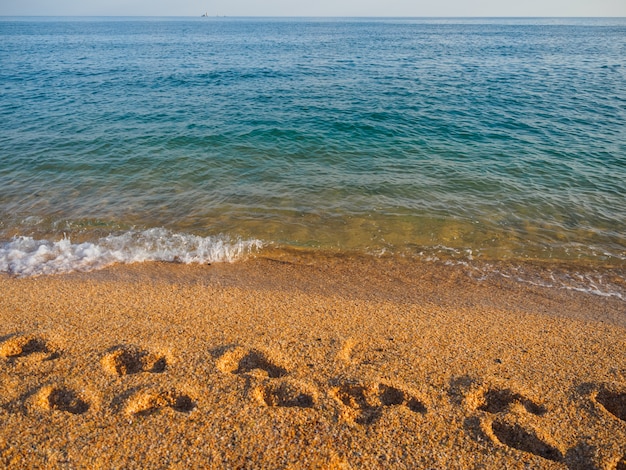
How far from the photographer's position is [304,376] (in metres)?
4.05

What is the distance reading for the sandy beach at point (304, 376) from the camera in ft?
10.6

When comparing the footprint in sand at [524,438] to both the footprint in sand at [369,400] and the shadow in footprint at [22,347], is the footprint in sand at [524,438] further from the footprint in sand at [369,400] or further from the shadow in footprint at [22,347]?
the shadow in footprint at [22,347]

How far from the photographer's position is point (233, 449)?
3.18 metres

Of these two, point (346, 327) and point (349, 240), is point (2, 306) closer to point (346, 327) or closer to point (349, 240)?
point (346, 327)

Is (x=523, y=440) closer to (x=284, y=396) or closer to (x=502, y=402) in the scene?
(x=502, y=402)

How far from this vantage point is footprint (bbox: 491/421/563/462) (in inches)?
130

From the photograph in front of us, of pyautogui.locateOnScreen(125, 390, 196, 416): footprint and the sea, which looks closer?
pyautogui.locateOnScreen(125, 390, 196, 416): footprint

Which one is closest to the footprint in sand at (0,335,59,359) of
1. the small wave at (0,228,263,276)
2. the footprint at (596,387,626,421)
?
the small wave at (0,228,263,276)

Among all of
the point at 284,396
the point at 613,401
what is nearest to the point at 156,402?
the point at 284,396

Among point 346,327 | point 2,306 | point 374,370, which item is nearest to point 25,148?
point 2,306

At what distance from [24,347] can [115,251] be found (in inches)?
122

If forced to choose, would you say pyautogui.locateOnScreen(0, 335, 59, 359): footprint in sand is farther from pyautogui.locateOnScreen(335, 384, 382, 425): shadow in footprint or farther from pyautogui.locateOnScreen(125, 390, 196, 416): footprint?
pyautogui.locateOnScreen(335, 384, 382, 425): shadow in footprint

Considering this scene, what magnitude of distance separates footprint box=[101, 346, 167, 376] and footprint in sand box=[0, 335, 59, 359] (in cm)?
64

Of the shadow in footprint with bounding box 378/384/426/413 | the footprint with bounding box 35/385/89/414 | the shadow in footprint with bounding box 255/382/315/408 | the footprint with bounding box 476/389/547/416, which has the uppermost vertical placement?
the footprint with bounding box 35/385/89/414
